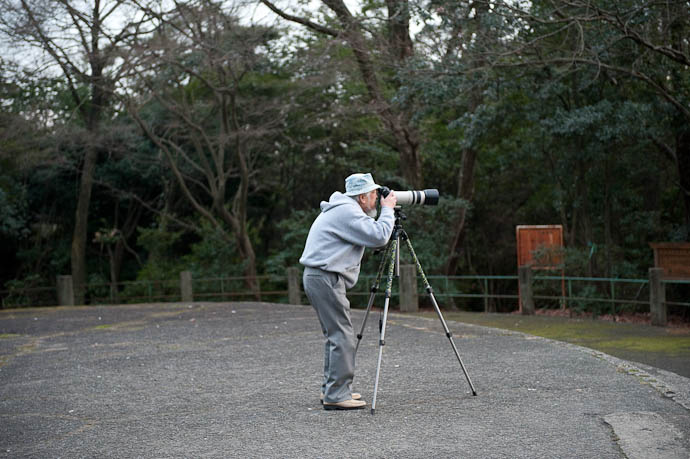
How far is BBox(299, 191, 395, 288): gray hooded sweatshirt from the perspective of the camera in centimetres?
577

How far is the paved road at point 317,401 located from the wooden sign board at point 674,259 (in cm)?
396

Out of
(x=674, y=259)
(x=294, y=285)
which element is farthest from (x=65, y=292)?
(x=674, y=259)

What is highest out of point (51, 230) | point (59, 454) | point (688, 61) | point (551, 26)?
point (551, 26)

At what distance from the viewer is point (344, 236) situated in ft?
19.1

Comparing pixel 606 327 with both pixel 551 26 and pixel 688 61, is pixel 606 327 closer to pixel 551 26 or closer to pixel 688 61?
pixel 688 61

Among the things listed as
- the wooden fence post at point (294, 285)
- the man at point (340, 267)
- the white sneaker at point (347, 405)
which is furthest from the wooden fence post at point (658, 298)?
the wooden fence post at point (294, 285)

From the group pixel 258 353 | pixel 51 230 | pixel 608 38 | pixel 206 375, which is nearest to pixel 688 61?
pixel 608 38

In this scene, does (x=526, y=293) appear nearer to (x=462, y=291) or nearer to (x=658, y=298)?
(x=658, y=298)

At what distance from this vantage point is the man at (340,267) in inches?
228

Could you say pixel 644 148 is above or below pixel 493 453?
above

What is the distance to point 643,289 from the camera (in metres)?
15.7

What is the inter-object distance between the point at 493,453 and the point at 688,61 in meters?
8.70

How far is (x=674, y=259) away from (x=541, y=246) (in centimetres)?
344

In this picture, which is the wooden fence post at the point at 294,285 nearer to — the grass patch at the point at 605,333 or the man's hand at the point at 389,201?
the grass patch at the point at 605,333
